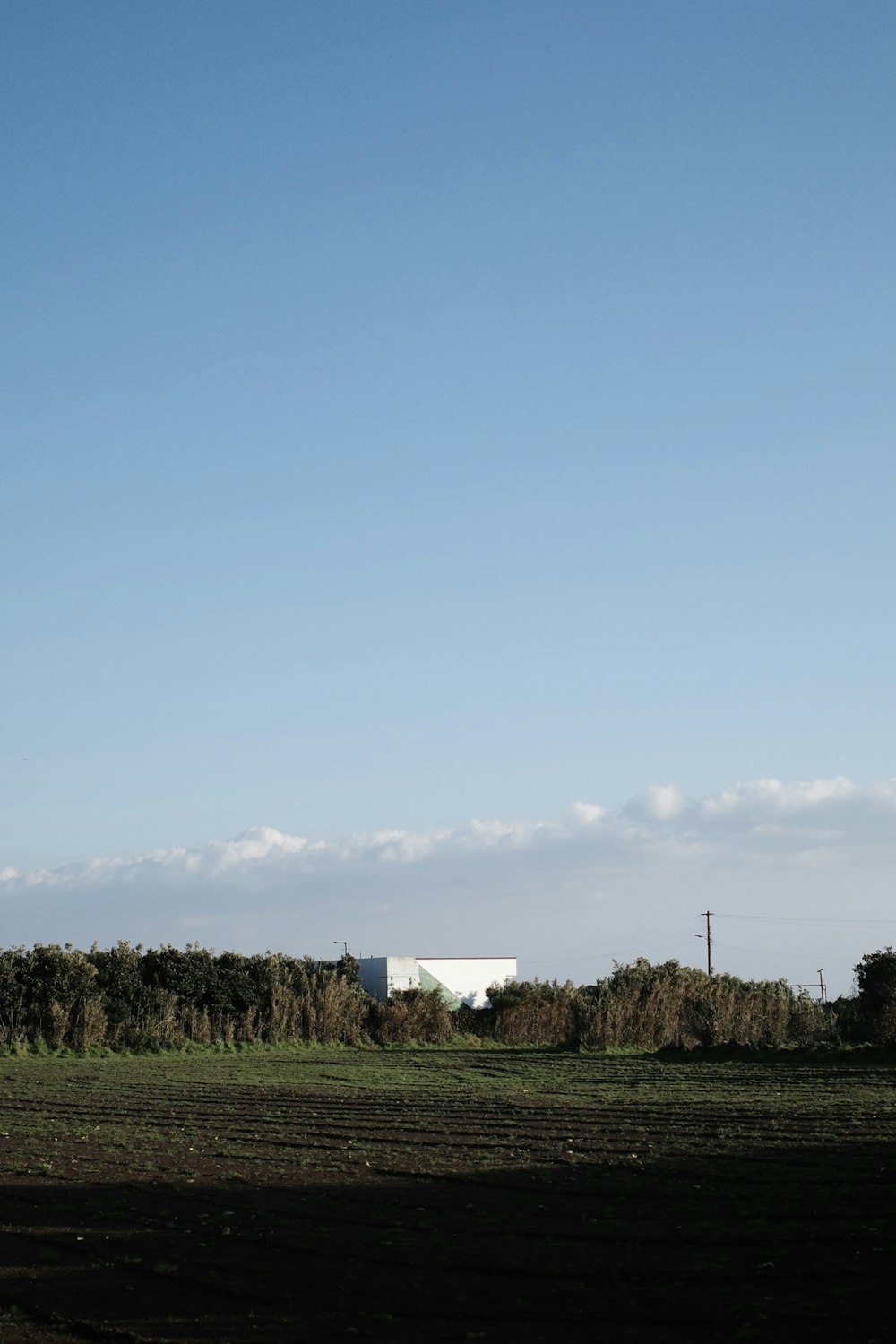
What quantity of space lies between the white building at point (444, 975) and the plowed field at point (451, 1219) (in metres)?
41.2

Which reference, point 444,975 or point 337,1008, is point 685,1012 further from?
point 444,975

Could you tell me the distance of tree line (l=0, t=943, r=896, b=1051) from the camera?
35.0m

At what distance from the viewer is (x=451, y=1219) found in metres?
9.63

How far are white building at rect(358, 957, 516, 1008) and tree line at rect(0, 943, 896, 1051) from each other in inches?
630

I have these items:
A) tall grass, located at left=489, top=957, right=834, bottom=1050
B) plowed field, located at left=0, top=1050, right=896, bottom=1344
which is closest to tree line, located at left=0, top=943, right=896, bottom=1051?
tall grass, located at left=489, top=957, right=834, bottom=1050

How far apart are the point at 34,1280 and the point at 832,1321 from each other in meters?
4.48

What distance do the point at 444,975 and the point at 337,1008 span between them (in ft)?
79.4

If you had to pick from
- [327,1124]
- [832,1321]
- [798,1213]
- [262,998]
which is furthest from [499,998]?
[832,1321]

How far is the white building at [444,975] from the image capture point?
198 feet

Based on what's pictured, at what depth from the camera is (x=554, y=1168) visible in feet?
40.0

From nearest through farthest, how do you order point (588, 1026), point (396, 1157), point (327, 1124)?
1. point (396, 1157)
2. point (327, 1124)
3. point (588, 1026)

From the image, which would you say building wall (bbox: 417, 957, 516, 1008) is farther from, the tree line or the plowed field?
the plowed field

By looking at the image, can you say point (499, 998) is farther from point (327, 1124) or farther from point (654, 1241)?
point (654, 1241)

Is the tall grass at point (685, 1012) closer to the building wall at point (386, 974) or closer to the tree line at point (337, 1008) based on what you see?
the tree line at point (337, 1008)
